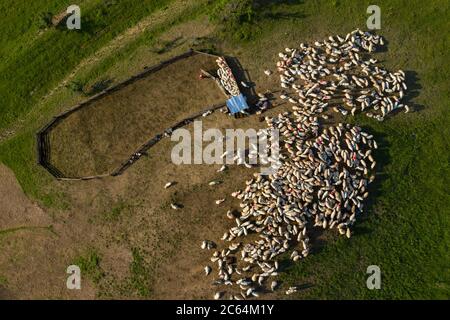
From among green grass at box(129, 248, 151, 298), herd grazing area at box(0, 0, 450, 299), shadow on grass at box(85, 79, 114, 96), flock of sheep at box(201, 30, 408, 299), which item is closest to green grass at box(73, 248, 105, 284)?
herd grazing area at box(0, 0, 450, 299)

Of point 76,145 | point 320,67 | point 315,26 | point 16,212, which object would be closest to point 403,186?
point 320,67

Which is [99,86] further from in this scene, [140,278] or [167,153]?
[140,278]

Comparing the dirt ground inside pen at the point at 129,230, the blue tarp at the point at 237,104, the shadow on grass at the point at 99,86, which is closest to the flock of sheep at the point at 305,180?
the dirt ground inside pen at the point at 129,230

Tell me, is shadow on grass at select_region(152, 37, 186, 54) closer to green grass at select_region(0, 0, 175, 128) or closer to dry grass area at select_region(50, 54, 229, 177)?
dry grass area at select_region(50, 54, 229, 177)

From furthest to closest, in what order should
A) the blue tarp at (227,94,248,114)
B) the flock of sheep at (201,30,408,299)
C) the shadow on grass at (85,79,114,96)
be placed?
the shadow on grass at (85,79,114,96) → the blue tarp at (227,94,248,114) → the flock of sheep at (201,30,408,299)

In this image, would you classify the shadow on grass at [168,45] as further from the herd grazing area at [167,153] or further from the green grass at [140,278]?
the green grass at [140,278]
